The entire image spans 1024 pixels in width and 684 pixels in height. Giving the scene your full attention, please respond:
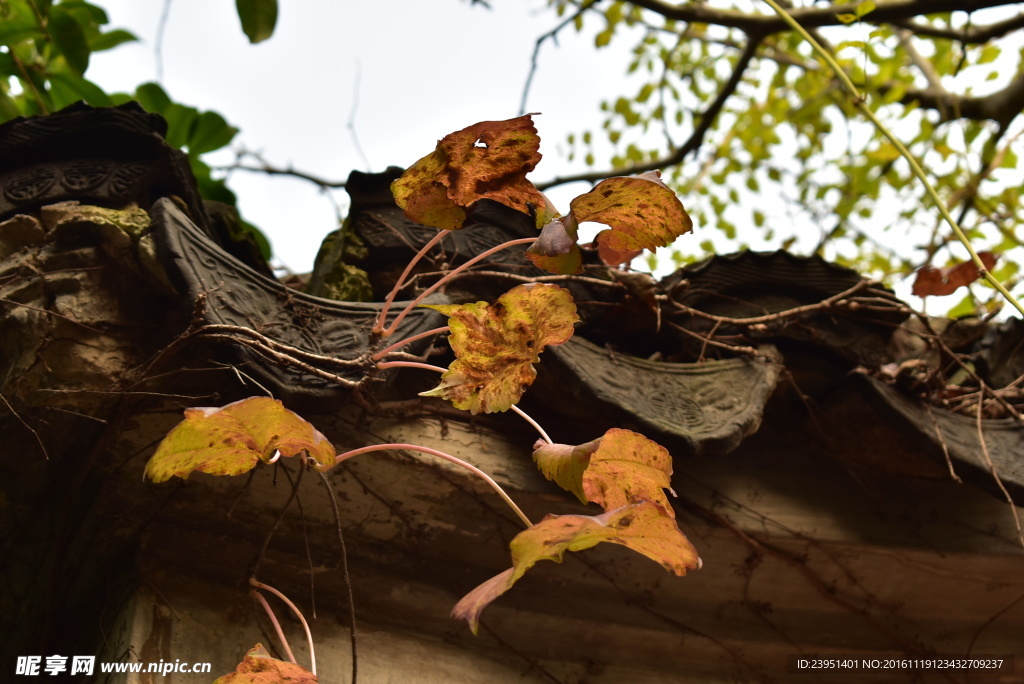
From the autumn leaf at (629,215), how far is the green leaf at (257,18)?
3.59 feet

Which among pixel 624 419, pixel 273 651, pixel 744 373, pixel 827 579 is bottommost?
pixel 273 651

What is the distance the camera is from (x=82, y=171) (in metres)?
1.14

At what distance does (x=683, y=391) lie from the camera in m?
1.20

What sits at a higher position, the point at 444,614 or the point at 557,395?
the point at 557,395

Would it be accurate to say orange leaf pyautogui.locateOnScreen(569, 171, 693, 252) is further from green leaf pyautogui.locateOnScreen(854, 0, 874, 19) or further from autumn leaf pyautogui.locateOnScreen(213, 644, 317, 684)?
green leaf pyautogui.locateOnScreen(854, 0, 874, 19)

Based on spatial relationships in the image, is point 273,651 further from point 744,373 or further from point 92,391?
point 744,373

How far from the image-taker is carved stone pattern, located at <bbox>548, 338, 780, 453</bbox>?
1.08 metres

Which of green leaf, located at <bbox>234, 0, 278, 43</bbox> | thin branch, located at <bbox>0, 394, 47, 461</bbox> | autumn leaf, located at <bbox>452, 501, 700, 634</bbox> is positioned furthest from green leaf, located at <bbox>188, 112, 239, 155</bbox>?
autumn leaf, located at <bbox>452, 501, 700, 634</bbox>

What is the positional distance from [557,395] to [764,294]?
49 cm

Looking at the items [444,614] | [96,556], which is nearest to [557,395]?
[444,614]

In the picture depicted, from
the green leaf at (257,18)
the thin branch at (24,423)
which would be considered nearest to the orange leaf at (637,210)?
the thin branch at (24,423)

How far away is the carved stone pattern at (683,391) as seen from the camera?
42.6 inches

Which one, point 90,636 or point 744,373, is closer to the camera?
point 90,636

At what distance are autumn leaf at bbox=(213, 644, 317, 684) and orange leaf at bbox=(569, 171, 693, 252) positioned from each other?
535 mm
